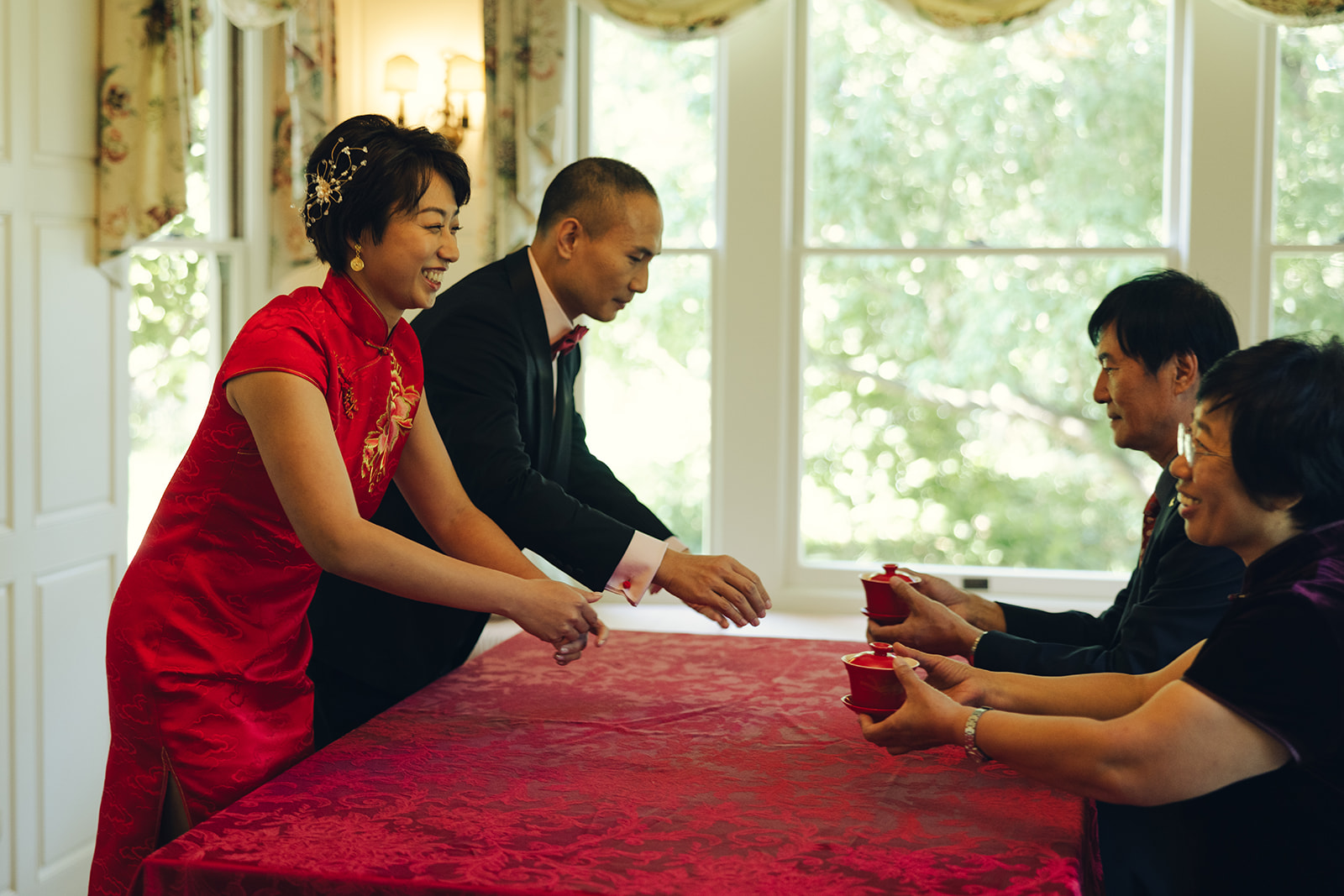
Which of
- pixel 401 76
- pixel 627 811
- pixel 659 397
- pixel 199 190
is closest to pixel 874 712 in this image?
pixel 627 811

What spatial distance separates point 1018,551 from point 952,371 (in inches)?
24.8

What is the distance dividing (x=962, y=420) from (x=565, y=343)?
72.9 inches

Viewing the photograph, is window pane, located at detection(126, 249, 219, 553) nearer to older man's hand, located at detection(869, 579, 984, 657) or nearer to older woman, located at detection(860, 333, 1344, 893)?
older man's hand, located at detection(869, 579, 984, 657)

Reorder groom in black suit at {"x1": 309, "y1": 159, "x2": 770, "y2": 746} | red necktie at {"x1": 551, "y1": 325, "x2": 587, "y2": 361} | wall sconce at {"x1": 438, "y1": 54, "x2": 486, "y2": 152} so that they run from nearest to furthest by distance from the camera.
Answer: groom in black suit at {"x1": 309, "y1": 159, "x2": 770, "y2": 746} < red necktie at {"x1": 551, "y1": 325, "x2": 587, "y2": 361} < wall sconce at {"x1": 438, "y1": 54, "x2": 486, "y2": 152}

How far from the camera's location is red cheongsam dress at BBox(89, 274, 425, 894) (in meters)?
1.56

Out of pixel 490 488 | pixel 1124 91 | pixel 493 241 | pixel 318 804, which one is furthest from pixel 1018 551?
pixel 318 804

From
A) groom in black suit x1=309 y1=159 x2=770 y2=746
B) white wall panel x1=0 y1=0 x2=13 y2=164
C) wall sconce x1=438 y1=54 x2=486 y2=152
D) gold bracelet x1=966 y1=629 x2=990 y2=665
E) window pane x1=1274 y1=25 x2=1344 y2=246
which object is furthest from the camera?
wall sconce x1=438 y1=54 x2=486 y2=152

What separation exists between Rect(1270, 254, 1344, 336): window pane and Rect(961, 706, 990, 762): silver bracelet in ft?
8.75

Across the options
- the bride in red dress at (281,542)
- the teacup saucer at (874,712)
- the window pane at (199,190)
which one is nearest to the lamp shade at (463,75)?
the window pane at (199,190)

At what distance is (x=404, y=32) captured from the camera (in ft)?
12.5

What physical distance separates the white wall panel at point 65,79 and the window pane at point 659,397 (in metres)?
1.63

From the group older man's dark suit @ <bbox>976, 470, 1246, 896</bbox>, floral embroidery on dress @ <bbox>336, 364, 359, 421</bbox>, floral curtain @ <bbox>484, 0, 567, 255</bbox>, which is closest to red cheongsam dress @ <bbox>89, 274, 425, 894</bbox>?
floral embroidery on dress @ <bbox>336, 364, 359, 421</bbox>

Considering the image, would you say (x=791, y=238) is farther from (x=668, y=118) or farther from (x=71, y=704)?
(x=71, y=704)

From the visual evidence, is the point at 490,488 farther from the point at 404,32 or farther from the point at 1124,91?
the point at 1124,91
